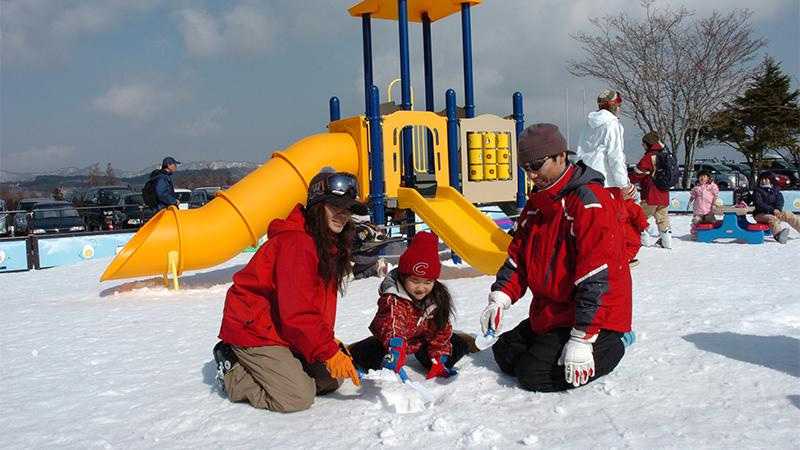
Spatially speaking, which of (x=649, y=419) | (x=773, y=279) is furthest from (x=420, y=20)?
(x=649, y=419)

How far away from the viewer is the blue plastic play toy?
10.3 metres

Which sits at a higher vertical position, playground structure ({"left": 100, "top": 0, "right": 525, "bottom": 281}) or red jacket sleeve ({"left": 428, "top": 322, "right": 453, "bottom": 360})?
playground structure ({"left": 100, "top": 0, "right": 525, "bottom": 281})

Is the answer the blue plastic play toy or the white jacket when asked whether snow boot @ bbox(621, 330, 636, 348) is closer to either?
the white jacket

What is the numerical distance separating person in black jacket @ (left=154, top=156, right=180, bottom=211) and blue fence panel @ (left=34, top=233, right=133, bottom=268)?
358cm

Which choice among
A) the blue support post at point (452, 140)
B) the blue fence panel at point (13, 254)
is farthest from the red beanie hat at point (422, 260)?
the blue fence panel at point (13, 254)

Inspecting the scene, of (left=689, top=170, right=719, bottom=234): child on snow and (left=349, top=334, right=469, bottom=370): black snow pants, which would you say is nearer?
(left=349, top=334, right=469, bottom=370): black snow pants

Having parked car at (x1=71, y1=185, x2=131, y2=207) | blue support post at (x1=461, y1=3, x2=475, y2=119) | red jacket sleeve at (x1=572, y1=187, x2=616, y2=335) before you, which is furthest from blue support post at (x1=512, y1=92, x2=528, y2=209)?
parked car at (x1=71, y1=185, x2=131, y2=207)

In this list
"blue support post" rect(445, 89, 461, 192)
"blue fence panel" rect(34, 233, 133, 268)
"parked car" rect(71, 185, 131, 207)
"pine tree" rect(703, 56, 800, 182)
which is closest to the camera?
"blue support post" rect(445, 89, 461, 192)

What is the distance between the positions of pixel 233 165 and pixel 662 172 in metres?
52.3

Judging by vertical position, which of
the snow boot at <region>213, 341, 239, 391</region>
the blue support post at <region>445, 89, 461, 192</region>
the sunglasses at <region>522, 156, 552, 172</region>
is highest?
the blue support post at <region>445, 89, 461, 192</region>

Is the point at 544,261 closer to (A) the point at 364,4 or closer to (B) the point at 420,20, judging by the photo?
(A) the point at 364,4

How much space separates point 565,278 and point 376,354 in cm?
117

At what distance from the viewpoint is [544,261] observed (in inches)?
141

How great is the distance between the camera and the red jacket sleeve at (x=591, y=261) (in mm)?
3266
